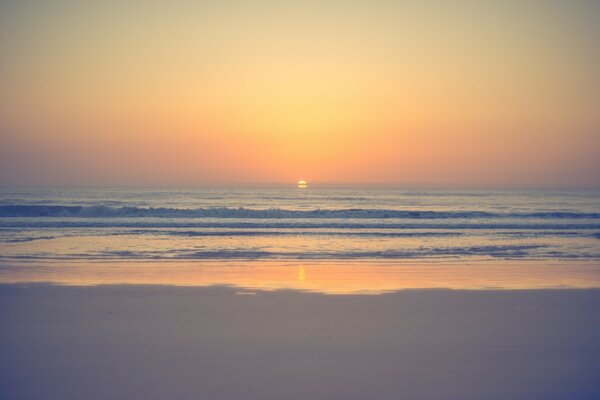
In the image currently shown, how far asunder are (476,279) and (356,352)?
6033 millimetres

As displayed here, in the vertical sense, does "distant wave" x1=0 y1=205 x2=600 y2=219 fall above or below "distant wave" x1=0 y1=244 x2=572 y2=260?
below

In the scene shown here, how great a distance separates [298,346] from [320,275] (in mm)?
5579

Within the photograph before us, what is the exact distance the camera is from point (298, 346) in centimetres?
644

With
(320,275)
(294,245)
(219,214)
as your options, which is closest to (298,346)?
(320,275)

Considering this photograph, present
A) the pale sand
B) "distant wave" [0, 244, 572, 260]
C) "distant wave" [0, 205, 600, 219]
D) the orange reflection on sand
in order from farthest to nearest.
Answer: "distant wave" [0, 205, 600, 219], "distant wave" [0, 244, 572, 260], the orange reflection on sand, the pale sand

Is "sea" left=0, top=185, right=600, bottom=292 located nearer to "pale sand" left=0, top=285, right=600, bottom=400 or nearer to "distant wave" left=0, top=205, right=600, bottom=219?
"pale sand" left=0, top=285, right=600, bottom=400

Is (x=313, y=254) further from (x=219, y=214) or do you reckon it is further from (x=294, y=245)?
(x=219, y=214)

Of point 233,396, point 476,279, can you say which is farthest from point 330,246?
point 233,396

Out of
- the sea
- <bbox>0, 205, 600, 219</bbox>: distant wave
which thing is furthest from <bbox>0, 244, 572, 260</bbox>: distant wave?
<bbox>0, 205, 600, 219</bbox>: distant wave

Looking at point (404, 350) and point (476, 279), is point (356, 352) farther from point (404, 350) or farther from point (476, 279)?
point (476, 279)

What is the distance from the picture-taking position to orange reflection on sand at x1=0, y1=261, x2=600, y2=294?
10.7 meters

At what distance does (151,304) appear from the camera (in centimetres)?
880

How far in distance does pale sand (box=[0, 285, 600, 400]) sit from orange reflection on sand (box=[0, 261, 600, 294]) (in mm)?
1176

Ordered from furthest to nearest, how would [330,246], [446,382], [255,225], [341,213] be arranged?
1. [341,213]
2. [255,225]
3. [330,246]
4. [446,382]
